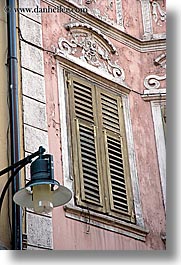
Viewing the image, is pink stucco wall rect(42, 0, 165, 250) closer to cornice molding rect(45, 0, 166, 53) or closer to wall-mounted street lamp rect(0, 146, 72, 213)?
cornice molding rect(45, 0, 166, 53)

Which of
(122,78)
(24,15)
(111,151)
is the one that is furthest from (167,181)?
(24,15)

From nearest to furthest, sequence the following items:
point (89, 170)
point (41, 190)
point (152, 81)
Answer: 1. point (41, 190)
2. point (89, 170)
3. point (152, 81)

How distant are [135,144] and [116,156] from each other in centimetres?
12

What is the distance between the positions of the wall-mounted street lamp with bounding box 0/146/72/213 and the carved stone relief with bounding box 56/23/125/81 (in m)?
0.98

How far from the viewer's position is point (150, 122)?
509 cm

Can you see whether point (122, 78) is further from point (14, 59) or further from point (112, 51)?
point (14, 59)

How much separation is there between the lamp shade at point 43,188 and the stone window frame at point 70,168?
399mm

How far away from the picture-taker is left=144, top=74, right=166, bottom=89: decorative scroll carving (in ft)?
16.6

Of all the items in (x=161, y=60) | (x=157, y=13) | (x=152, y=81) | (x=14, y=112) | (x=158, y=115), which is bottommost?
(x=14, y=112)

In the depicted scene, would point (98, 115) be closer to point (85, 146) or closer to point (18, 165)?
point (85, 146)

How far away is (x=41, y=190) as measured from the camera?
4.15 meters

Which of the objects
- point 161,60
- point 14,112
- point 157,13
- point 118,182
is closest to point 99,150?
point 118,182

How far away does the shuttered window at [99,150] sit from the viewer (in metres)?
4.75

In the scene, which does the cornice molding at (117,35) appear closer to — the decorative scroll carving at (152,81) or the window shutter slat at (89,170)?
the decorative scroll carving at (152,81)
